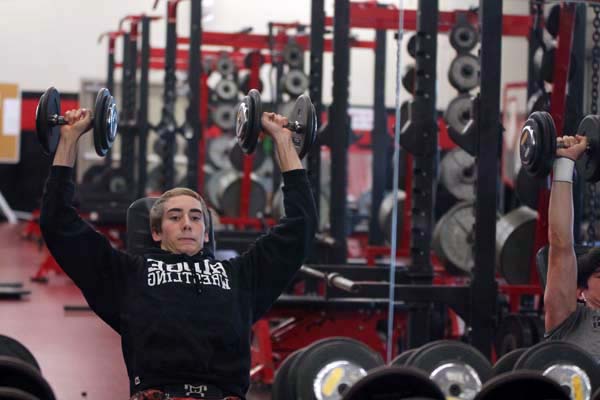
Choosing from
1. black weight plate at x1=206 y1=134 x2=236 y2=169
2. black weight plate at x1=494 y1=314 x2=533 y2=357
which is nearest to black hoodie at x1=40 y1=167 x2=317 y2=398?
black weight plate at x1=494 y1=314 x2=533 y2=357

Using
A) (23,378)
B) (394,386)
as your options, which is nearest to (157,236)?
(23,378)

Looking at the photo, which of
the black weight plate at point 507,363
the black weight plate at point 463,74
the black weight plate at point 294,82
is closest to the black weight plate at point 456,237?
the black weight plate at point 463,74

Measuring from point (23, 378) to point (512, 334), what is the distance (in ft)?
9.22

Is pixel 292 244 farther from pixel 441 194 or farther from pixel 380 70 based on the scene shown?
pixel 380 70

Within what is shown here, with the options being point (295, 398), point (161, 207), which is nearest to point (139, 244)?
point (161, 207)

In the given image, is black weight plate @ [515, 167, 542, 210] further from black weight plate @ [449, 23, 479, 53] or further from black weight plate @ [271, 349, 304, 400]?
black weight plate @ [271, 349, 304, 400]

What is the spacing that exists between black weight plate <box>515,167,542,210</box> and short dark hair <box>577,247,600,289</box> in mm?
2100

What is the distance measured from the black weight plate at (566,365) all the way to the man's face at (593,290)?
22cm

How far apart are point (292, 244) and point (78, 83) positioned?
480 inches

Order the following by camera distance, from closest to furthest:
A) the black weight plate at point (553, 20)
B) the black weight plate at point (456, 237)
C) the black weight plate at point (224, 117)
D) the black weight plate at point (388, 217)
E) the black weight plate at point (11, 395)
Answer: the black weight plate at point (11, 395), the black weight plate at point (553, 20), the black weight plate at point (456, 237), the black weight plate at point (388, 217), the black weight plate at point (224, 117)

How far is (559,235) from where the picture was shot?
10.2ft

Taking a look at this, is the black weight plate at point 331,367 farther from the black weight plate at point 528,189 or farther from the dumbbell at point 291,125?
the black weight plate at point 528,189

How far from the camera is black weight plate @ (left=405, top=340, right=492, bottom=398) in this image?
302cm

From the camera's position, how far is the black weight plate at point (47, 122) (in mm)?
2811
